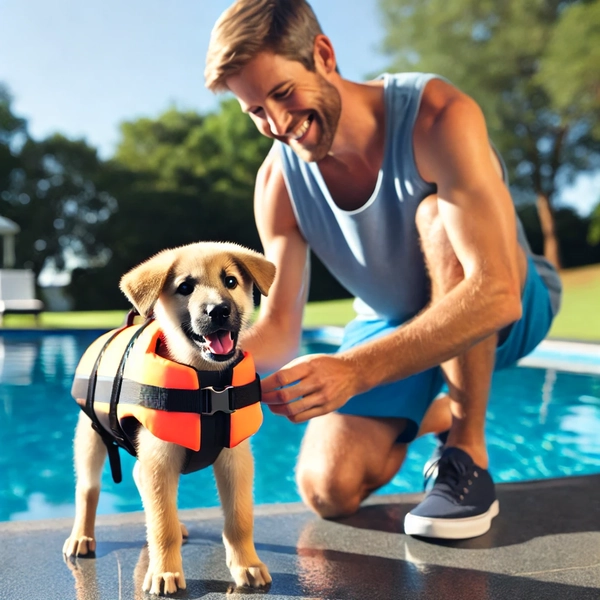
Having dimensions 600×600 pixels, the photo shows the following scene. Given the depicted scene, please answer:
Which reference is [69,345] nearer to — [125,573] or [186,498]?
[186,498]

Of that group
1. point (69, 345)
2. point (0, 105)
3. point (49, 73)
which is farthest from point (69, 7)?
point (69, 345)

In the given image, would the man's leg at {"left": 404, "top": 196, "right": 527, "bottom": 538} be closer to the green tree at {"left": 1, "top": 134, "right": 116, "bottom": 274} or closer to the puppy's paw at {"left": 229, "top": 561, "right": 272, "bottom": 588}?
the puppy's paw at {"left": 229, "top": 561, "right": 272, "bottom": 588}

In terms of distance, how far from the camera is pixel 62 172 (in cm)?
2014

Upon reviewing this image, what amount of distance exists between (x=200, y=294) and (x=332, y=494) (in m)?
0.94

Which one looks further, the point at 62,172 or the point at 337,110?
the point at 62,172

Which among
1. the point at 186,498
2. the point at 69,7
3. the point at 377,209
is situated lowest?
the point at 186,498

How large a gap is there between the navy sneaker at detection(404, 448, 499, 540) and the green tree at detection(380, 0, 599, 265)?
18.0 m

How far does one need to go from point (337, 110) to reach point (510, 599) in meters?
1.41

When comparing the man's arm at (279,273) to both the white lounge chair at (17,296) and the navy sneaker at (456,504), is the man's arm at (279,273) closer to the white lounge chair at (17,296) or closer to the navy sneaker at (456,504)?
the navy sneaker at (456,504)

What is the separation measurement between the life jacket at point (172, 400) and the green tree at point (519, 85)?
18755 millimetres

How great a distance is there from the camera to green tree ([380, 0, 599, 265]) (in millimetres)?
19312

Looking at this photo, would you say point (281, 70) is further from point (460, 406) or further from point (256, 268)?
point (460, 406)

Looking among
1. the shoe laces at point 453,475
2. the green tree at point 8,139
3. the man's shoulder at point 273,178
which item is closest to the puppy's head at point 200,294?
the shoe laces at point 453,475

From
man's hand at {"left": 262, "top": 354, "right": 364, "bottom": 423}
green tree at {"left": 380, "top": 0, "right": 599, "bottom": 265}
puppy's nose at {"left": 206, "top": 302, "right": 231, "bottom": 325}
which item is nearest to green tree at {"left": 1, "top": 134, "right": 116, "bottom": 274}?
green tree at {"left": 380, "top": 0, "right": 599, "bottom": 265}
